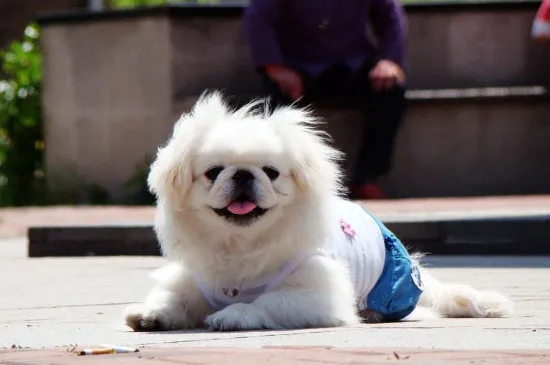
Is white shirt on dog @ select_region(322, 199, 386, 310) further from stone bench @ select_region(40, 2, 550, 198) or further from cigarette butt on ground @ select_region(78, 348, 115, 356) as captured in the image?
stone bench @ select_region(40, 2, 550, 198)

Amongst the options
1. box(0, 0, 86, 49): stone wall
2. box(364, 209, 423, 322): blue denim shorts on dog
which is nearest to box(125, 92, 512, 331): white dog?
box(364, 209, 423, 322): blue denim shorts on dog

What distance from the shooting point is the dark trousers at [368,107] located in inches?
453

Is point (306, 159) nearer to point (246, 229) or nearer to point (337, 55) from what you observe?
point (246, 229)

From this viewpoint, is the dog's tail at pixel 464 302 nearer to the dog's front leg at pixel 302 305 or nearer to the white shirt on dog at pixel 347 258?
the white shirt on dog at pixel 347 258

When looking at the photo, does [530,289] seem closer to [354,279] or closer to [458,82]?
[354,279]

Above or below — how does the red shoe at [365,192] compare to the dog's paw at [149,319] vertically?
below

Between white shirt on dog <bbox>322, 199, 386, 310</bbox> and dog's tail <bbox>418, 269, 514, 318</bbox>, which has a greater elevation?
white shirt on dog <bbox>322, 199, 386, 310</bbox>

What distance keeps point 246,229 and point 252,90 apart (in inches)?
300

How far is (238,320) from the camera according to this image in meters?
4.95

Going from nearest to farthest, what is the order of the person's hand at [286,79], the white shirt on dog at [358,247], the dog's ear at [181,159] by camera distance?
the dog's ear at [181,159] → the white shirt on dog at [358,247] → the person's hand at [286,79]

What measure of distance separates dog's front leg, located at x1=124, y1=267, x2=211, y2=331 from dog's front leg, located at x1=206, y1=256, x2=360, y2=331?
17 centimetres

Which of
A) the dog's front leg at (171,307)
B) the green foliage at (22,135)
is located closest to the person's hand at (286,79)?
the green foliage at (22,135)

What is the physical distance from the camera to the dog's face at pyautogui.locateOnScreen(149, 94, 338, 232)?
5.06 meters

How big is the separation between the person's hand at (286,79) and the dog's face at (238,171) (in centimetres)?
565
